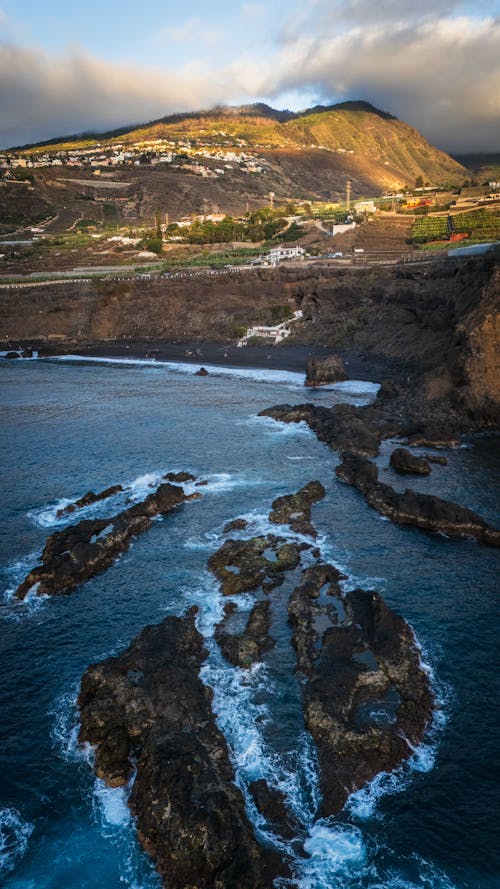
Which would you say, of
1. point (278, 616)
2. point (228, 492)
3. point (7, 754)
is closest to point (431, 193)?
point (228, 492)

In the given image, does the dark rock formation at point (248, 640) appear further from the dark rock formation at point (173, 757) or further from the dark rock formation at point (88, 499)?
the dark rock formation at point (88, 499)

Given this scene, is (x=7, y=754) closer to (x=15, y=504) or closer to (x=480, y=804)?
(x=480, y=804)

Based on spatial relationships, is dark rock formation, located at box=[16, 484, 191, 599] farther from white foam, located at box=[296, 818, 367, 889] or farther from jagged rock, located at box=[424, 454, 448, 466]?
jagged rock, located at box=[424, 454, 448, 466]

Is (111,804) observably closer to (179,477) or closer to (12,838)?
(12,838)

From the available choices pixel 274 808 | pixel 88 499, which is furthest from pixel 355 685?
pixel 88 499

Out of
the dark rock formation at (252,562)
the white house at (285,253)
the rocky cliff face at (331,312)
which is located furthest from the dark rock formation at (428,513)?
the white house at (285,253)
